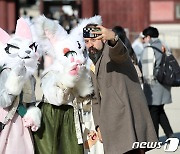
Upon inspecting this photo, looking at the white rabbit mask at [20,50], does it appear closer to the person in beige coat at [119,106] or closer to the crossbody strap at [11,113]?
the crossbody strap at [11,113]

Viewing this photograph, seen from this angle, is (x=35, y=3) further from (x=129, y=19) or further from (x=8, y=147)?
(x=8, y=147)

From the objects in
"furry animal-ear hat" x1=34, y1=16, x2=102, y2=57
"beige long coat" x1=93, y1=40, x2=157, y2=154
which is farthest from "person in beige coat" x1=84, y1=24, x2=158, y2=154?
"furry animal-ear hat" x1=34, y1=16, x2=102, y2=57

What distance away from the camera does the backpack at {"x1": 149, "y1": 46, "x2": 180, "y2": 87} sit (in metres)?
8.48

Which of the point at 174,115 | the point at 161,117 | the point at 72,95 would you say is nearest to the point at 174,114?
the point at 174,115

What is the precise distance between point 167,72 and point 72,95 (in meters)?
2.65

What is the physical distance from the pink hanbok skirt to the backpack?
9.75 ft

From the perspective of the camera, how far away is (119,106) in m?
5.52

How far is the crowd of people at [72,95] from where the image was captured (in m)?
5.53

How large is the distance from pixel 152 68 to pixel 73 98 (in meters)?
2.68

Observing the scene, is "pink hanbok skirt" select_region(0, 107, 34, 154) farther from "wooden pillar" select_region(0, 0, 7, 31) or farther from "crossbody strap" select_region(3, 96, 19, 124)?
"wooden pillar" select_region(0, 0, 7, 31)

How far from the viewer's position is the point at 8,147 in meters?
5.99

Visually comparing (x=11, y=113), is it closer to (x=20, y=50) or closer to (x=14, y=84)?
(x=14, y=84)

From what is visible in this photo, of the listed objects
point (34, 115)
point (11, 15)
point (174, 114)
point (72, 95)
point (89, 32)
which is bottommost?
point (174, 114)

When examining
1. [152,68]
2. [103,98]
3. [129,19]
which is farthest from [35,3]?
[103,98]
